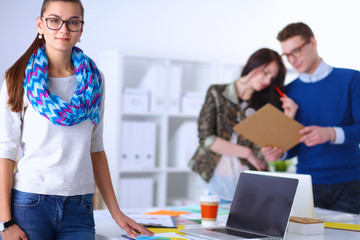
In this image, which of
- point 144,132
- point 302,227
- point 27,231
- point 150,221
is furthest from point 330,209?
point 144,132

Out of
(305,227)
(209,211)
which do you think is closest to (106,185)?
(209,211)

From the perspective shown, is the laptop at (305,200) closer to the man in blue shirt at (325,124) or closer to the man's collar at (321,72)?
the man in blue shirt at (325,124)

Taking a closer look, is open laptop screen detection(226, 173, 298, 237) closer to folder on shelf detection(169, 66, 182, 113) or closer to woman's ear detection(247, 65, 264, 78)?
woman's ear detection(247, 65, 264, 78)

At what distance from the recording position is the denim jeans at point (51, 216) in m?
1.38

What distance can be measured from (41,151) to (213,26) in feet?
11.9

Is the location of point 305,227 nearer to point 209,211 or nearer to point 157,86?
point 209,211

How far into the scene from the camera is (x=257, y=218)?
166cm

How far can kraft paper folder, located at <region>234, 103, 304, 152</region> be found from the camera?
2.44 m

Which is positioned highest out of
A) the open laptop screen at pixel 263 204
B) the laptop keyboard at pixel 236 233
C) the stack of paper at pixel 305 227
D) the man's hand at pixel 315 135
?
the man's hand at pixel 315 135

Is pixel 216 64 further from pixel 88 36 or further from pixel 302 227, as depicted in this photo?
pixel 302 227

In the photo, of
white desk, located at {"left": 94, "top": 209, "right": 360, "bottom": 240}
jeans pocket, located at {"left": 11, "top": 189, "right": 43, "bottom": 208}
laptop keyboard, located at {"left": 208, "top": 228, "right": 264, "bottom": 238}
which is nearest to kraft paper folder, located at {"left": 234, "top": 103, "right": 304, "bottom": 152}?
white desk, located at {"left": 94, "top": 209, "right": 360, "bottom": 240}

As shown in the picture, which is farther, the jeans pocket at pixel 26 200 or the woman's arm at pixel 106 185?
the woman's arm at pixel 106 185

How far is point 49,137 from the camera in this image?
1.42 m

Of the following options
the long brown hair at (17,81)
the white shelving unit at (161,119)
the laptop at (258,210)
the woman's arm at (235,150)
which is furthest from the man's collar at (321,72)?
the white shelving unit at (161,119)
